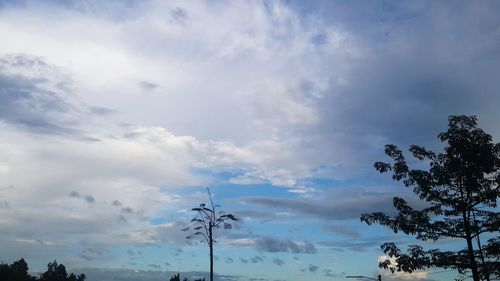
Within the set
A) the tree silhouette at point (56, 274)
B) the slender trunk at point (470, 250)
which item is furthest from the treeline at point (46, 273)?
the slender trunk at point (470, 250)

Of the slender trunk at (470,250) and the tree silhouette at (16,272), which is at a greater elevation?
the tree silhouette at (16,272)

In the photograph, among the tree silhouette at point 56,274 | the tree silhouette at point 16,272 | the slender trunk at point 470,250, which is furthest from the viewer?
the tree silhouette at point 56,274

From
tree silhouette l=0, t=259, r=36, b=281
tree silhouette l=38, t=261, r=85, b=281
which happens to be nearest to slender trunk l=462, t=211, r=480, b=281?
tree silhouette l=0, t=259, r=36, b=281

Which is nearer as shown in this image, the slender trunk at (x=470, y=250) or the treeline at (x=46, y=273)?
the slender trunk at (x=470, y=250)

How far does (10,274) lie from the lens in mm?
89938

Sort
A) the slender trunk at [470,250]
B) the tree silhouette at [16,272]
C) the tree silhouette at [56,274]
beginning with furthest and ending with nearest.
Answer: the tree silhouette at [56,274], the tree silhouette at [16,272], the slender trunk at [470,250]

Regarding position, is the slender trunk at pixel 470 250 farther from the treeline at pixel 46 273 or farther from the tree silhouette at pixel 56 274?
the tree silhouette at pixel 56 274

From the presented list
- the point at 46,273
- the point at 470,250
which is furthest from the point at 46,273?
the point at 470,250

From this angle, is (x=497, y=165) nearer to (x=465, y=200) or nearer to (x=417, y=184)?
(x=465, y=200)

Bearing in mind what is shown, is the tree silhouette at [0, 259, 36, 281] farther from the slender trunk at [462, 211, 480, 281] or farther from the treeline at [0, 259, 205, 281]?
the slender trunk at [462, 211, 480, 281]

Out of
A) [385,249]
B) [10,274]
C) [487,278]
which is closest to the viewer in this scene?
[487,278]

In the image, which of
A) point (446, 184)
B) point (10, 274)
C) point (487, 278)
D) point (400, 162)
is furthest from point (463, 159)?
point (10, 274)

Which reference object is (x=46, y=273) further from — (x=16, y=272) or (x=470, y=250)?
(x=470, y=250)

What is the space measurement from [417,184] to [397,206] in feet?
3.38
